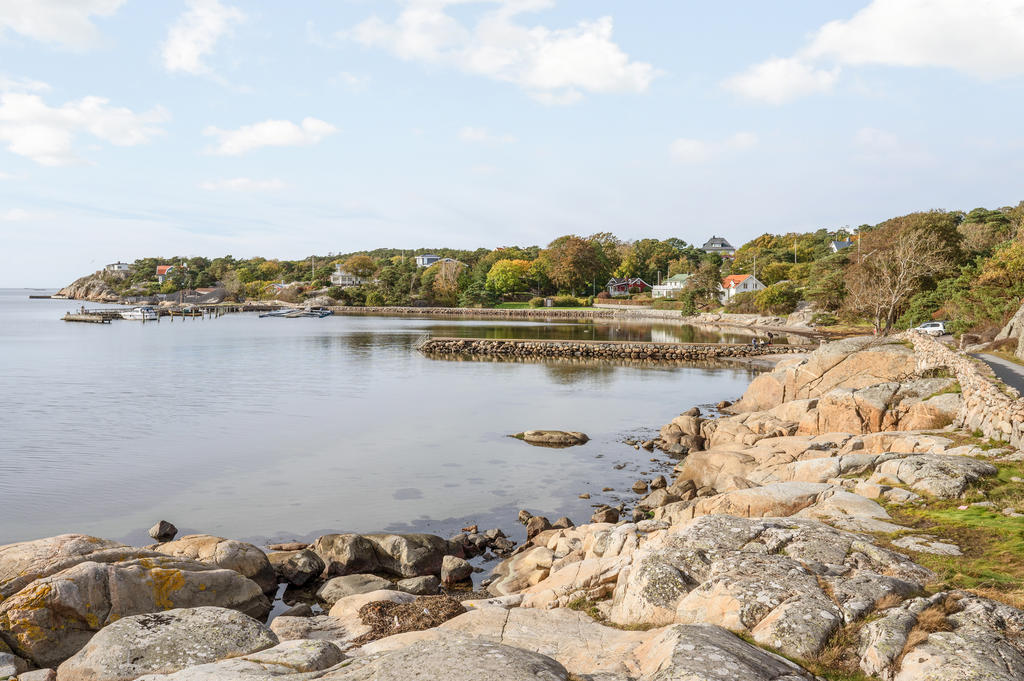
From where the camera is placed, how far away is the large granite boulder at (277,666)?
6.15 m

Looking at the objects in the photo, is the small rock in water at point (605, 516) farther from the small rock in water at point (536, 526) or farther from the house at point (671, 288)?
the house at point (671, 288)

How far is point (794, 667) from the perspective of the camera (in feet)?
20.6

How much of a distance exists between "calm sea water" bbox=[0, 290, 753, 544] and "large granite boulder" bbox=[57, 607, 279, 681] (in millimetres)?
10416

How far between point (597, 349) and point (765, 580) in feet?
201

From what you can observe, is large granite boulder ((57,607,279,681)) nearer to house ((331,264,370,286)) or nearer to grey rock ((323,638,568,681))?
grey rock ((323,638,568,681))

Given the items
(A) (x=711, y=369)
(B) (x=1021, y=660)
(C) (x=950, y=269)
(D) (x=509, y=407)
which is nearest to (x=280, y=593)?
(B) (x=1021, y=660)

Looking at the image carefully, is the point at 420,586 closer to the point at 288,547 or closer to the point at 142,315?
the point at 288,547

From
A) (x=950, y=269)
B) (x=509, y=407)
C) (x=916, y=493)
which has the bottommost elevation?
(x=509, y=407)

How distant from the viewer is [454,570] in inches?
626

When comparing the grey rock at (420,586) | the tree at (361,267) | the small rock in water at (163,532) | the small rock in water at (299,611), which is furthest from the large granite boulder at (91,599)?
the tree at (361,267)

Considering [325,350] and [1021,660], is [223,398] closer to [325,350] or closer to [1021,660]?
[325,350]

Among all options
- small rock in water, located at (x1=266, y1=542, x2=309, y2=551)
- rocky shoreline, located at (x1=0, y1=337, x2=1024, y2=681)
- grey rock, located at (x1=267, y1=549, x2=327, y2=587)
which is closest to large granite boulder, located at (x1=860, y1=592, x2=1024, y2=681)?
rocky shoreline, located at (x1=0, y1=337, x2=1024, y2=681)

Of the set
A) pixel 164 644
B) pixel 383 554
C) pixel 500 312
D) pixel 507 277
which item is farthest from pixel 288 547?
pixel 507 277

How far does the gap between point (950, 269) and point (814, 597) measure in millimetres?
77788
